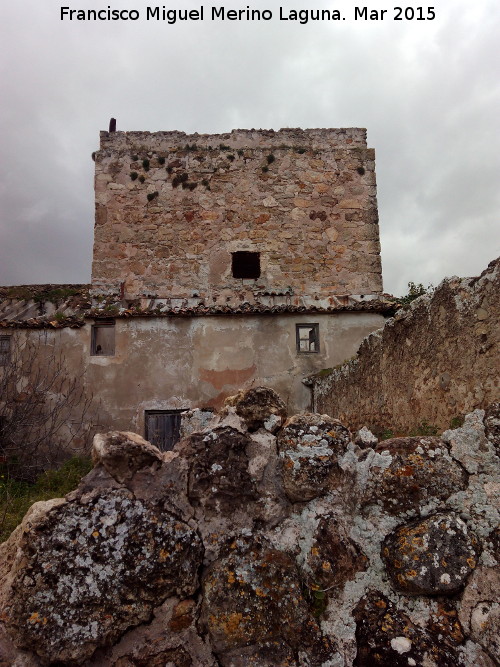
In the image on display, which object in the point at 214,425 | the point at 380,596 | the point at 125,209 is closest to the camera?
the point at 380,596

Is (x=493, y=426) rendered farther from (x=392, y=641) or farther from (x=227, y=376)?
(x=227, y=376)

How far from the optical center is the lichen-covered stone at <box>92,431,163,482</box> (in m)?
2.02

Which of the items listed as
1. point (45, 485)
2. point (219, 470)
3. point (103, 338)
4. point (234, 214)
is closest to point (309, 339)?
point (234, 214)

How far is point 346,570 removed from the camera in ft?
6.43

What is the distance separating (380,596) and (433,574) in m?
0.22

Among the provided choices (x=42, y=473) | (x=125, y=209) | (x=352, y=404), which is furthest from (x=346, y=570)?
(x=125, y=209)

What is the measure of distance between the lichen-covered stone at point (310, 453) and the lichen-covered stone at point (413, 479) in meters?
0.17

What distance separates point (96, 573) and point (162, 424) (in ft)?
27.4

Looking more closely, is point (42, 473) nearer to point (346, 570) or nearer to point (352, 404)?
point (352, 404)

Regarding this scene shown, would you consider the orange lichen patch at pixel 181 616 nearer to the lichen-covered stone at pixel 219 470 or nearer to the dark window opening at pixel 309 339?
the lichen-covered stone at pixel 219 470

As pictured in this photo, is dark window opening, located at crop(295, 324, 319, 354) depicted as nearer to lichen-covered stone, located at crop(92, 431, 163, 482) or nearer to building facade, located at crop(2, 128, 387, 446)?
building facade, located at crop(2, 128, 387, 446)

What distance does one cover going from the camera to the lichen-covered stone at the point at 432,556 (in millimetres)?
1877

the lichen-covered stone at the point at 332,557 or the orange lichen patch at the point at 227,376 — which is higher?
the orange lichen patch at the point at 227,376

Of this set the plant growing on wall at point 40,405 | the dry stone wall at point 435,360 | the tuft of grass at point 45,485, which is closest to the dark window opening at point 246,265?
the plant growing on wall at point 40,405
